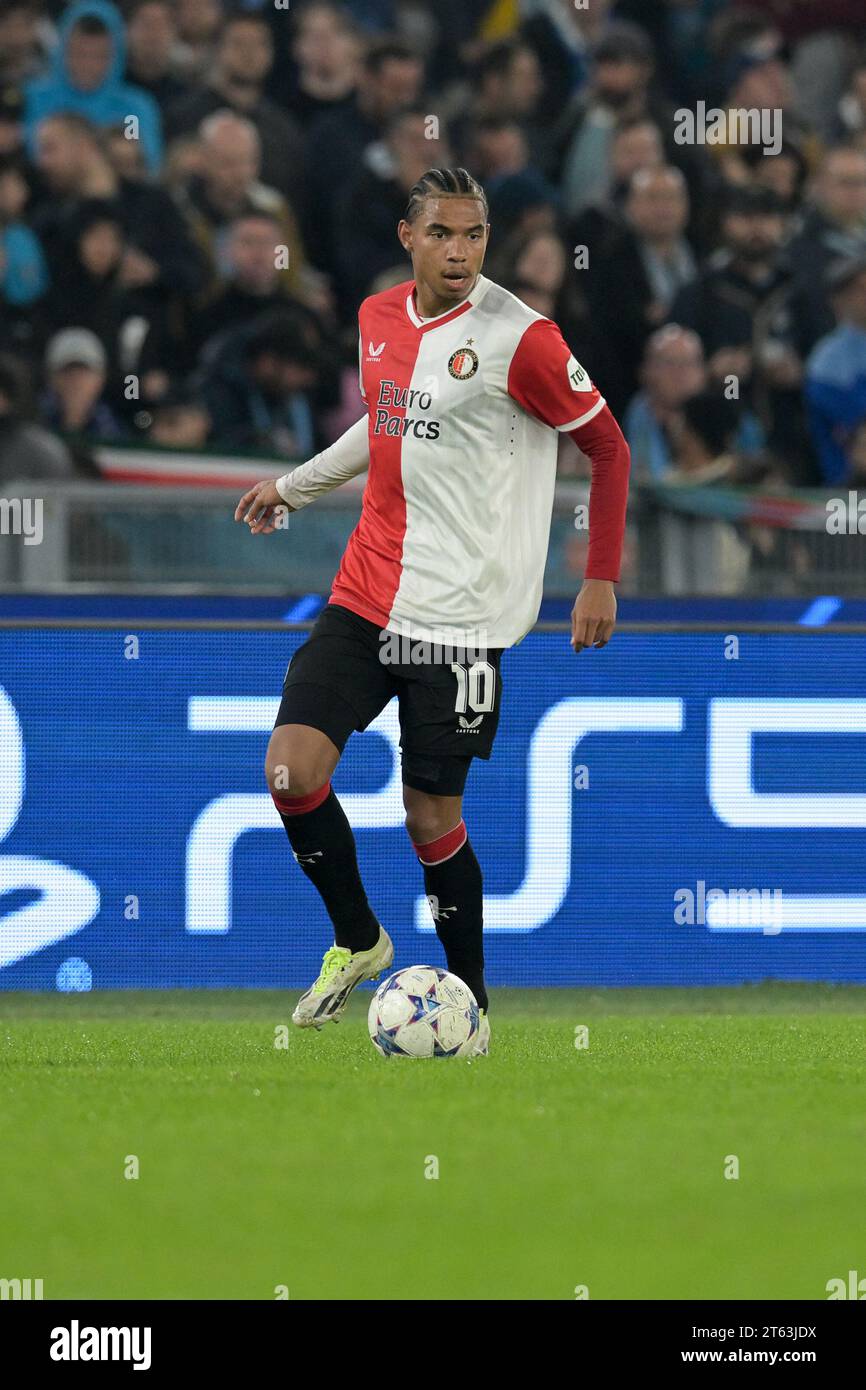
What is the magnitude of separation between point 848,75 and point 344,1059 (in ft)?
30.1

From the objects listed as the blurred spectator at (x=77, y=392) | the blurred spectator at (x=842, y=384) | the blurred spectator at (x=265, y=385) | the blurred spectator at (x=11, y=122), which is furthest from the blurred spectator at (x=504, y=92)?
the blurred spectator at (x=77, y=392)

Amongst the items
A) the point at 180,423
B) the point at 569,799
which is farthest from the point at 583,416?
the point at 180,423

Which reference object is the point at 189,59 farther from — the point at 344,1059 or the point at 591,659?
the point at 344,1059

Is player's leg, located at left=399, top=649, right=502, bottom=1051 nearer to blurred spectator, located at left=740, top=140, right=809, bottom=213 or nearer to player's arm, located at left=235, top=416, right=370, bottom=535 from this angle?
player's arm, located at left=235, top=416, right=370, bottom=535

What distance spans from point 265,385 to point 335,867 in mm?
5040

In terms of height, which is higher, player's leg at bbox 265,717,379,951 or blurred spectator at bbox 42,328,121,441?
blurred spectator at bbox 42,328,121,441

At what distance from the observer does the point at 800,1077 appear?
523 centimetres

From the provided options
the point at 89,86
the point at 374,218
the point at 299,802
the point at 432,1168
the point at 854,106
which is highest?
the point at 854,106

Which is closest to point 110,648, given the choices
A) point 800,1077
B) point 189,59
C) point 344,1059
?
point 344,1059

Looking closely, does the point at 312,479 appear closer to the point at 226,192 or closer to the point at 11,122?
the point at 226,192

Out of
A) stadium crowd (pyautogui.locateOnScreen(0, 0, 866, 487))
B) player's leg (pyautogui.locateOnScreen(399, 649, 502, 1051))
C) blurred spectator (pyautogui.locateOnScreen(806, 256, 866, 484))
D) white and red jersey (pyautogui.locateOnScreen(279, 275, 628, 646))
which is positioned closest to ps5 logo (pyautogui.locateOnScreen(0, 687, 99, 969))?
stadium crowd (pyautogui.locateOnScreen(0, 0, 866, 487))

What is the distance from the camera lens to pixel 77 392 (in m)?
10.1

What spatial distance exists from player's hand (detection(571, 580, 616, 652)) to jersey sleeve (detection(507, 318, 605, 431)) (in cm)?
42

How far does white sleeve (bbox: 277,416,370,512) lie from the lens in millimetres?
6023
